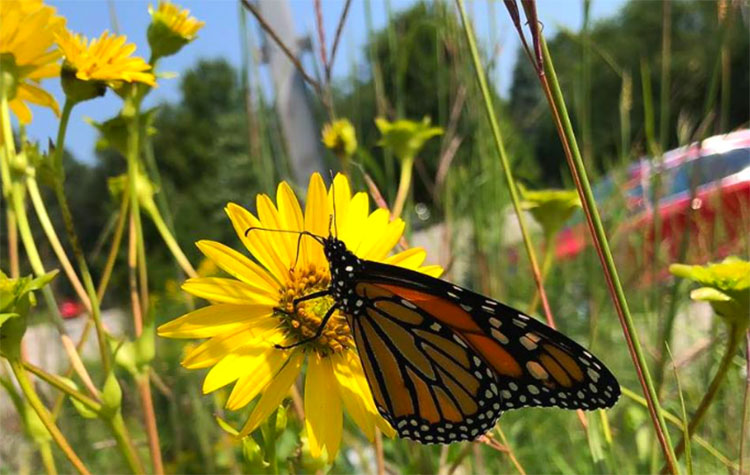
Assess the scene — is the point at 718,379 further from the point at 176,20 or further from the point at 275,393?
the point at 176,20

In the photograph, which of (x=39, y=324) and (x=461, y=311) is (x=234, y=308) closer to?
(x=461, y=311)

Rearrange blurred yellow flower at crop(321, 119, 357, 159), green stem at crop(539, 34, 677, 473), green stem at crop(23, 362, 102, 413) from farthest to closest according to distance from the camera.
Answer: blurred yellow flower at crop(321, 119, 357, 159) → green stem at crop(23, 362, 102, 413) → green stem at crop(539, 34, 677, 473)

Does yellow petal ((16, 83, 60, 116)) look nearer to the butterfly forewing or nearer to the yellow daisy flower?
the yellow daisy flower

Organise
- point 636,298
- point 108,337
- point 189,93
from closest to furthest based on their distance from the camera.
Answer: point 108,337 → point 636,298 → point 189,93

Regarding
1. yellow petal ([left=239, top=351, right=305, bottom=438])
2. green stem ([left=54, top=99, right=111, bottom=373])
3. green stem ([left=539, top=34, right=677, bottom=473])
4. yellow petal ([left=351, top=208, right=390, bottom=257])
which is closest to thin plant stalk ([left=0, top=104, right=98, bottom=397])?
green stem ([left=54, top=99, right=111, bottom=373])

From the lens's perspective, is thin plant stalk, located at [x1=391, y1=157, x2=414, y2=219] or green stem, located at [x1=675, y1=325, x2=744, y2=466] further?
thin plant stalk, located at [x1=391, y1=157, x2=414, y2=219]

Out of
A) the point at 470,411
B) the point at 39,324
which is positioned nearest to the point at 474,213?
the point at 470,411

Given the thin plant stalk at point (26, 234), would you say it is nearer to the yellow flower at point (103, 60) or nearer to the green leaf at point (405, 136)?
the yellow flower at point (103, 60)

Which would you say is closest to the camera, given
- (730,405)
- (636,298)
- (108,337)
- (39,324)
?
(108,337)
